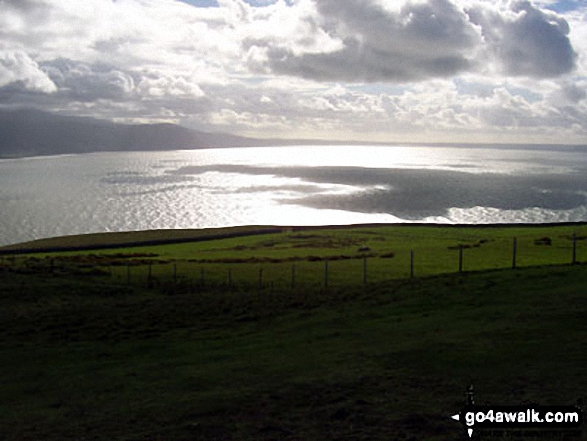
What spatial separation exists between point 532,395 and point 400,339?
760 cm

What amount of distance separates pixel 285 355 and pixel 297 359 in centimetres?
97

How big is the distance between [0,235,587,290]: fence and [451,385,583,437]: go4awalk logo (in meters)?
26.4

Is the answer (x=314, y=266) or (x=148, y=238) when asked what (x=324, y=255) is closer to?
(x=314, y=266)

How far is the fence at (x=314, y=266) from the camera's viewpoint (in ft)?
143

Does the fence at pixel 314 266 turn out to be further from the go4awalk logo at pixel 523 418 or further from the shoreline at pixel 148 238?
the go4awalk logo at pixel 523 418

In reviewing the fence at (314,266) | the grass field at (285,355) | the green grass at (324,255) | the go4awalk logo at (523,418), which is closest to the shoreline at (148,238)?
the green grass at (324,255)

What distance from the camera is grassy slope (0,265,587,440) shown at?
12281mm

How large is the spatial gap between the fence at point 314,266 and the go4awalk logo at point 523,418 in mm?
26414

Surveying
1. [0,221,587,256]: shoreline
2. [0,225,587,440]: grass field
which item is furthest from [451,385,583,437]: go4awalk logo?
[0,221,587,256]: shoreline

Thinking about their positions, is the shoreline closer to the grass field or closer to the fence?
the fence

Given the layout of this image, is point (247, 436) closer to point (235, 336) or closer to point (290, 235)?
point (235, 336)

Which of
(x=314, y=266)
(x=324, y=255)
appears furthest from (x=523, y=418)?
(x=324, y=255)

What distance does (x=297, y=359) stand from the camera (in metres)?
18.2

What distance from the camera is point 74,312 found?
30141mm
